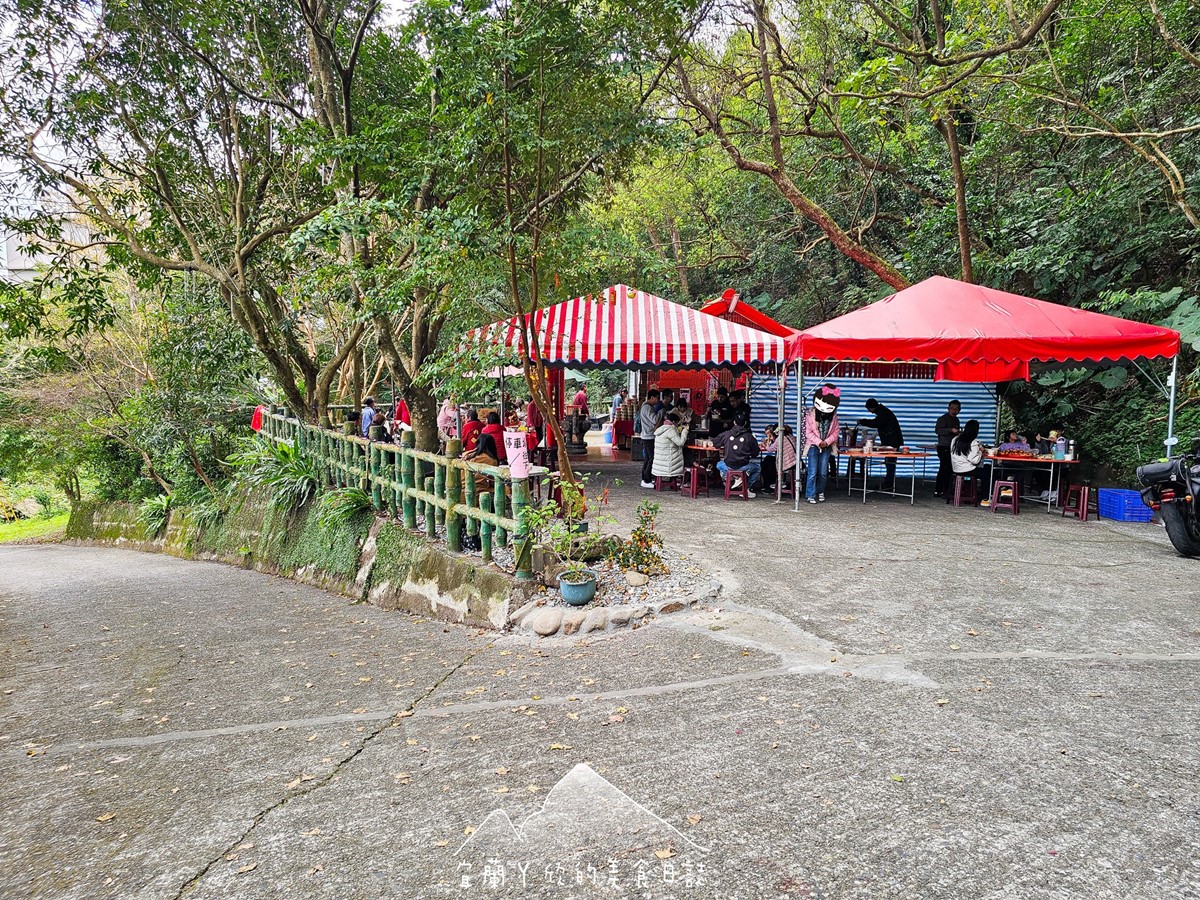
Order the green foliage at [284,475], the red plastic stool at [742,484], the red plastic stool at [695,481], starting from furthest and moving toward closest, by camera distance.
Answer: the red plastic stool at [695,481]
the red plastic stool at [742,484]
the green foliage at [284,475]

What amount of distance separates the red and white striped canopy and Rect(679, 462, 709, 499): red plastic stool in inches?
62.3

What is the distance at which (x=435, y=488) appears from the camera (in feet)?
24.4

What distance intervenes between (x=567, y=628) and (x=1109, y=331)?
8.07 meters

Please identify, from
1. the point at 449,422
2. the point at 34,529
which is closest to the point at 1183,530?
the point at 449,422

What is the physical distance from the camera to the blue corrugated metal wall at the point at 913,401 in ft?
44.7

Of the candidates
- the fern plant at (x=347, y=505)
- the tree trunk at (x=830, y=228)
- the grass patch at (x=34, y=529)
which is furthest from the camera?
the grass patch at (x=34, y=529)

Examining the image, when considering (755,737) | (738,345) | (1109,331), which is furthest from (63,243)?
(1109,331)

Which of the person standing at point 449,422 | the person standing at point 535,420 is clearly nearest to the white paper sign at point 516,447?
the person standing at point 535,420

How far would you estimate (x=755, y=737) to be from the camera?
384 cm

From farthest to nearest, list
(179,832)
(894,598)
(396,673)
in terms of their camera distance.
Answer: (894,598) → (396,673) → (179,832)

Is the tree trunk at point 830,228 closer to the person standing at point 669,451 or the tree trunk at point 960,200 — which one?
the tree trunk at point 960,200

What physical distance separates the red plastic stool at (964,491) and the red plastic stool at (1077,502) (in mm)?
1140

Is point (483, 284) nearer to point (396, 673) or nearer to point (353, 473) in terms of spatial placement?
point (353, 473)

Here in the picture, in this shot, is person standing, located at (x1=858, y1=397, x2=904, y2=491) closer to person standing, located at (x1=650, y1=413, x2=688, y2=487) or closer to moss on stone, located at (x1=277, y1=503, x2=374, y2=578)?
person standing, located at (x1=650, y1=413, x2=688, y2=487)
